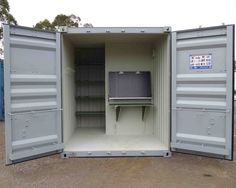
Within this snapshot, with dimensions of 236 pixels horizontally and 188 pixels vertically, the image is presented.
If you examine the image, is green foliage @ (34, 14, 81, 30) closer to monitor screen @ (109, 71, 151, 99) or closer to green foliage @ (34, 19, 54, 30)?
green foliage @ (34, 19, 54, 30)

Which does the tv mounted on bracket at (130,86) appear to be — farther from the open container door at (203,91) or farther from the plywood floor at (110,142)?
the open container door at (203,91)

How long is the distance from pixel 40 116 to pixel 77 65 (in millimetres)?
2962

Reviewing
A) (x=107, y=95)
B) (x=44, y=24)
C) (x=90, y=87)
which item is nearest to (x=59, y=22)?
(x=44, y=24)

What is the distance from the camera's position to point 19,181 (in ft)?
9.51

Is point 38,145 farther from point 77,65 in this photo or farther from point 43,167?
point 77,65

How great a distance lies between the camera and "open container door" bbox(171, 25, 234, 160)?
3012 millimetres

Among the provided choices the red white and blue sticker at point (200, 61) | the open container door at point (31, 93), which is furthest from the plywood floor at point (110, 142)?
the red white and blue sticker at point (200, 61)

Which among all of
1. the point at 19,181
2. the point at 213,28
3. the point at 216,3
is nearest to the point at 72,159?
the point at 19,181

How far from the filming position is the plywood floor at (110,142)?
12.5 feet

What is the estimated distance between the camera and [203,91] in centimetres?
316

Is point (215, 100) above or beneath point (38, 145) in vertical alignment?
above

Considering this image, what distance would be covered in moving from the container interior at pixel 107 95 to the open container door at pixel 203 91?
239 millimetres

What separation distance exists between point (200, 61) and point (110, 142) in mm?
2228

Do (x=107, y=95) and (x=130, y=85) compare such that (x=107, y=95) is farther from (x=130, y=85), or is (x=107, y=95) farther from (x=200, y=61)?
(x=200, y=61)
